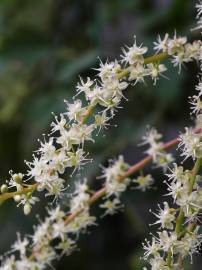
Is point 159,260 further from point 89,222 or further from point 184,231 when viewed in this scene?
point 89,222

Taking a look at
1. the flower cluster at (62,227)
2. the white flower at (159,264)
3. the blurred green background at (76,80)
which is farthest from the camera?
the blurred green background at (76,80)

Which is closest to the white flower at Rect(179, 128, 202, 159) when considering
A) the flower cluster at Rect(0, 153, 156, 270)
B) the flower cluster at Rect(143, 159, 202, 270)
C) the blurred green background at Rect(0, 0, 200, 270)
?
the flower cluster at Rect(143, 159, 202, 270)

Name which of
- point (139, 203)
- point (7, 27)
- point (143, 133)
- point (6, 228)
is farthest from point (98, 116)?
point (6, 228)

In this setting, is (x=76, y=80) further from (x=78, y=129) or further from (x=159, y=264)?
(x=159, y=264)

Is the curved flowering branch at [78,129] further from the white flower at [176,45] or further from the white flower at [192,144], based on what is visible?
the white flower at [192,144]

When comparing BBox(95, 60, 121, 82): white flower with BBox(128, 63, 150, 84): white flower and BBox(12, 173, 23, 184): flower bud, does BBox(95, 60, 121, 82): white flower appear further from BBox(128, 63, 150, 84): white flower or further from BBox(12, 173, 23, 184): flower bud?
BBox(12, 173, 23, 184): flower bud

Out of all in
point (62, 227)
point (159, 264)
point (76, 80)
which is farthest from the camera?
point (76, 80)

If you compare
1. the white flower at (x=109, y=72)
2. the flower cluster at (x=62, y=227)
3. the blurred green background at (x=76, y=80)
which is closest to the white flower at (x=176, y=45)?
the white flower at (x=109, y=72)

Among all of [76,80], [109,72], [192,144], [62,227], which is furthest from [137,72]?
[76,80]

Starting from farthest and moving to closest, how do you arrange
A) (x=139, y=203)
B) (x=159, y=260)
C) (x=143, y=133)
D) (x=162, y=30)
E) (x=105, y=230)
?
(x=105, y=230) → (x=162, y=30) → (x=139, y=203) → (x=143, y=133) → (x=159, y=260)
